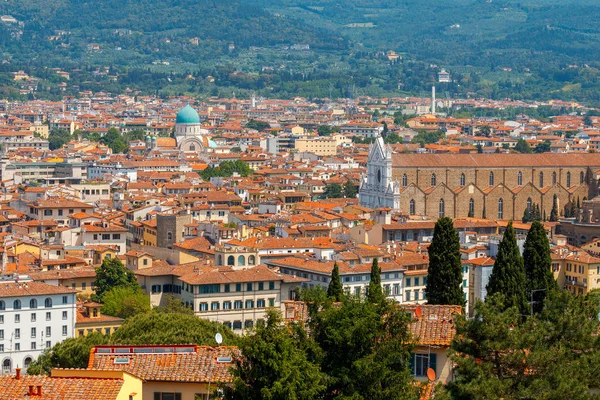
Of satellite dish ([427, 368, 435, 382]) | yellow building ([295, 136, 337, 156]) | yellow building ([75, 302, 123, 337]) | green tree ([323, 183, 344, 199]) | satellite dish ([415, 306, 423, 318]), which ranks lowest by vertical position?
yellow building ([75, 302, 123, 337])

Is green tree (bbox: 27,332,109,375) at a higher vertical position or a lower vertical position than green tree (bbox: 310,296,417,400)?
lower

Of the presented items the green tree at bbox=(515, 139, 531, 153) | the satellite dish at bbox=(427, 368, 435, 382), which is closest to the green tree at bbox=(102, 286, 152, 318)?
the satellite dish at bbox=(427, 368, 435, 382)

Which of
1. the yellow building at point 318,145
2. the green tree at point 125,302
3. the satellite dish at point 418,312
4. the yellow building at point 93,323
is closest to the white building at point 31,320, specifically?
the yellow building at point 93,323

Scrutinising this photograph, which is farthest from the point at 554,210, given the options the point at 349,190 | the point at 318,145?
the point at 318,145

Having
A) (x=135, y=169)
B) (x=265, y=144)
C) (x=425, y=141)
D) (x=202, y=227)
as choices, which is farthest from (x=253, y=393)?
(x=425, y=141)

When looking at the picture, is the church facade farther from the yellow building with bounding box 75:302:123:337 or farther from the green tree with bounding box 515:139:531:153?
the green tree with bounding box 515:139:531:153

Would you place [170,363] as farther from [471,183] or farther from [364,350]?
[471,183]

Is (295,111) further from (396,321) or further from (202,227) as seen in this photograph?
(396,321)

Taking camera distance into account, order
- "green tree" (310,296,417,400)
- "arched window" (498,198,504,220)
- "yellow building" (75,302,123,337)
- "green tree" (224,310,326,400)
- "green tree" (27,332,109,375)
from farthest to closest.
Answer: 1. "arched window" (498,198,504,220)
2. "yellow building" (75,302,123,337)
3. "green tree" (27,332,109,375)
4. "green tree" (310,296,417,400)
5. "green tree" (224,310,326,400)
